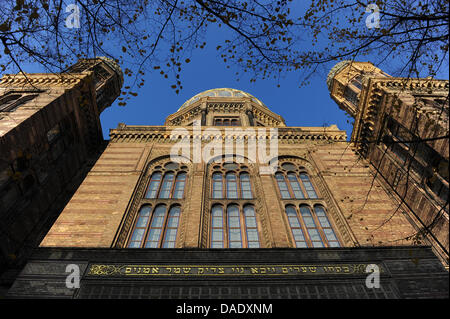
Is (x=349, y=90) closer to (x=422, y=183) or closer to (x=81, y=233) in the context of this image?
(x=422, y=183)

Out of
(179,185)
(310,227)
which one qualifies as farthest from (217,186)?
(310,227)

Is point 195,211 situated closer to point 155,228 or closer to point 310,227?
point 155,228

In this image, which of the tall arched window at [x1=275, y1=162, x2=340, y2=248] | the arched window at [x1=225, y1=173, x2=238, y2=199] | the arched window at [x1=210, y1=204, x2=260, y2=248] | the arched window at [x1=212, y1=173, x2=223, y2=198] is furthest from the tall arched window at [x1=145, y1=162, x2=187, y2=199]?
the tall arched window at [x1=275, y1=162, x2=340, y2=248]

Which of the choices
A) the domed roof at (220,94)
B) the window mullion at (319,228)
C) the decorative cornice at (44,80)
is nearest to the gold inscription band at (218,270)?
the window mullion at (319,228)

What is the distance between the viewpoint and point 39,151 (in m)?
12.4

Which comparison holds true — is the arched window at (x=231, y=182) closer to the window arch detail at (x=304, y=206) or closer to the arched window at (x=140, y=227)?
the window arch detail at (x=304, y=206)

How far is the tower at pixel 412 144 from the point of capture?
36.7 feet

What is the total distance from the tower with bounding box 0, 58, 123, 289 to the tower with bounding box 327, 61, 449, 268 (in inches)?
469

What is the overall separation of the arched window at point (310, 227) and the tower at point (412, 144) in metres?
2.83

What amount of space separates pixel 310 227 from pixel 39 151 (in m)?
11.3

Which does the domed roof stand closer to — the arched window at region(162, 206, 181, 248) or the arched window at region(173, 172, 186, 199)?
the arched window at region(173, 172, 186, 199)

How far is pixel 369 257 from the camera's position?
9258 millimetres

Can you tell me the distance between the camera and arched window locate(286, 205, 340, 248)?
35.8 ft
